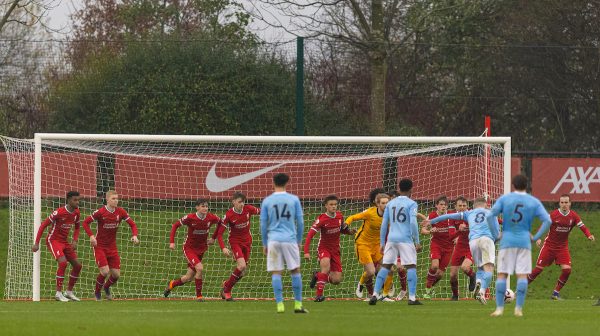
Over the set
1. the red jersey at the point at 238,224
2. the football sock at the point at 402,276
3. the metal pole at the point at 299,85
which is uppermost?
the metal pole at the point at 299,85

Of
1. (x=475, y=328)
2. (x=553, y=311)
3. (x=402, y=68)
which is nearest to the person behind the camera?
(x=475, y=328)

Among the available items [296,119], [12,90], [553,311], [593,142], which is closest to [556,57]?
[593,142]

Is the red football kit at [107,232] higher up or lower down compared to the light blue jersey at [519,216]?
lower down

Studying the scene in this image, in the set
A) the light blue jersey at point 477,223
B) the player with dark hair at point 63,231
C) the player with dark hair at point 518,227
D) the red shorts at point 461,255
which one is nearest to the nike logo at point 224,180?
the player with dark hair at point 63,231

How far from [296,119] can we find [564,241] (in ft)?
25.8

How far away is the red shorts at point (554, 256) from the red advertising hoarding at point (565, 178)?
577 cm

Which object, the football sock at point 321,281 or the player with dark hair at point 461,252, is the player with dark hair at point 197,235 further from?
the player with dark hair at point 461,252

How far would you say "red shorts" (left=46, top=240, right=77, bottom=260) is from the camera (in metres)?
21.4

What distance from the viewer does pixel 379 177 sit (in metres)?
25.6

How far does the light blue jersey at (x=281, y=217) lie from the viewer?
1659 centimetres

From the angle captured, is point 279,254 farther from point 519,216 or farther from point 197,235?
point 197,235

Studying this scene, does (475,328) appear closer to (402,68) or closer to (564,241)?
(564,241)

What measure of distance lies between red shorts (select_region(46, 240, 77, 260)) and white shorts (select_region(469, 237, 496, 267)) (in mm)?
6895

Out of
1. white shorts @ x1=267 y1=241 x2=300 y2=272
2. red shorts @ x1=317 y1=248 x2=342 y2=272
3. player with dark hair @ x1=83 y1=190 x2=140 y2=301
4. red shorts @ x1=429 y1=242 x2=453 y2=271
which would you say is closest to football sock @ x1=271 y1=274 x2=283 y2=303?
white shorts @ x1=267 y1=241 x2=300 y2=272
